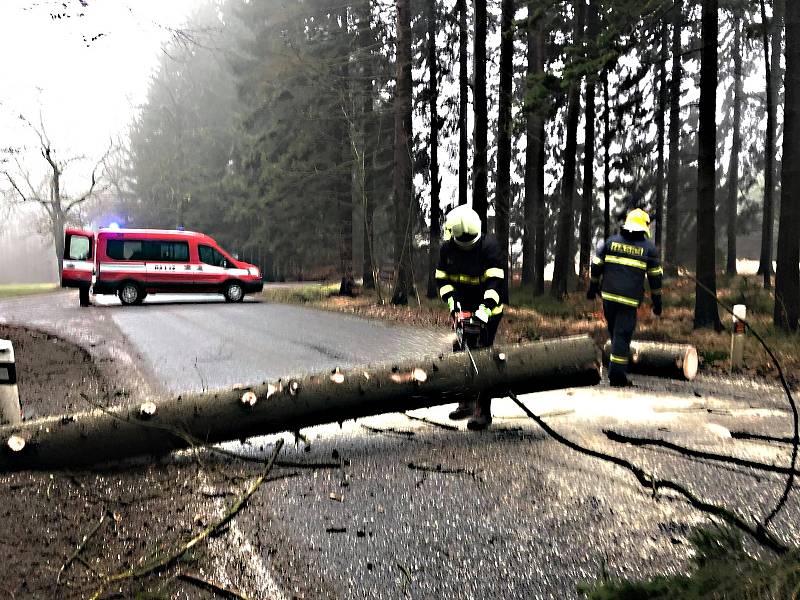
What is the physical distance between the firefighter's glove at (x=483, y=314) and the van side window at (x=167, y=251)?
17896 mm

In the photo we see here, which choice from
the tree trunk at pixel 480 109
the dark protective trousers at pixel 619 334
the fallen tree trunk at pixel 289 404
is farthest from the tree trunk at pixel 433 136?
the fallen tree trunk at pixel 289 404

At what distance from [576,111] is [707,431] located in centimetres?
1581

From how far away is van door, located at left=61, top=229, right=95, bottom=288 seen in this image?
20.6 metres

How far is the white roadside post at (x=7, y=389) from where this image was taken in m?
4.65

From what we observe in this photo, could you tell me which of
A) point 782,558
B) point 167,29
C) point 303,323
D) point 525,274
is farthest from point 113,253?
point 782,558

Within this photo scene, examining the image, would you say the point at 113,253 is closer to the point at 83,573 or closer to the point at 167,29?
the point at 167,29

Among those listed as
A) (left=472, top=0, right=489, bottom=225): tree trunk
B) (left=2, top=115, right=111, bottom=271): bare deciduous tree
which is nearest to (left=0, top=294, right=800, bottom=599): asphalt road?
(left=472, top=0, right=489, bottom=225): tree trunk

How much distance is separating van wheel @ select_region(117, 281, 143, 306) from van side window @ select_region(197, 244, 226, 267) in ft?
7.97

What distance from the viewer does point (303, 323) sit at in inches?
586

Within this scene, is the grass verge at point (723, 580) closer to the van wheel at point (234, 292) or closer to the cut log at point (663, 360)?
the cut log at point (663, 360)

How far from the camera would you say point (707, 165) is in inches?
447

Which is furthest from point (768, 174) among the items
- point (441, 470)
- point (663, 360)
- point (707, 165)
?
point (441, 470)

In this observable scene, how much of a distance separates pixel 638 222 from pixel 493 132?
75.8 feet

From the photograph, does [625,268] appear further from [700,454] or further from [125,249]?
[125,249]
